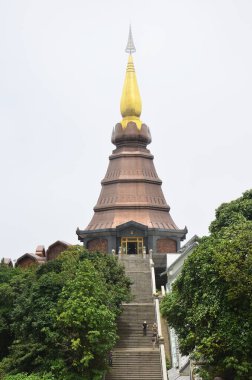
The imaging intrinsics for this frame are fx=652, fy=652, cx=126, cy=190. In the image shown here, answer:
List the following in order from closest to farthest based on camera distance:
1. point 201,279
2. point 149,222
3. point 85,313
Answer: point 201,279 < point 85,313 < point 149,222

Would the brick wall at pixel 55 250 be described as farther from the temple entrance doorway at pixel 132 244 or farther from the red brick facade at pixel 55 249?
the temple entrance doorway at pixel 132 244

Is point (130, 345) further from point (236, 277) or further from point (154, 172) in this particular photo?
point (154, 172)

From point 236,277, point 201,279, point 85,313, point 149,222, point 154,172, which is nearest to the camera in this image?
point 236,277

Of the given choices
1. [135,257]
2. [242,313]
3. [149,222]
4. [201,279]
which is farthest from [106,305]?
[149,222]

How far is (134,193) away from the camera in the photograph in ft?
167

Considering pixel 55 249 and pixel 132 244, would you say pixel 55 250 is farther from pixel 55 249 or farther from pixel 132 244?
pixel 132 244

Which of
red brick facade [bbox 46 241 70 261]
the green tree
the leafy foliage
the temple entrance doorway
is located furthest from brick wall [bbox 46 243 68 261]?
the green tree

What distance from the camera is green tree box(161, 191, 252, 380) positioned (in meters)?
20.0

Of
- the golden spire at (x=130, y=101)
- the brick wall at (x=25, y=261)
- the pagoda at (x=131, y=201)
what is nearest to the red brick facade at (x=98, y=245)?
the pagoda at (x=131, y=201)

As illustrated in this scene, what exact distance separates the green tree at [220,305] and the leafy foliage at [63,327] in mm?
3143

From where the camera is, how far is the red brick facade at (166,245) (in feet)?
157

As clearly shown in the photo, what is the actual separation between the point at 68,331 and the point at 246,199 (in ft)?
32.8

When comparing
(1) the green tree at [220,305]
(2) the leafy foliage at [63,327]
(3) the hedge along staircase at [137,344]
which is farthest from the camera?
(3) the hedge along staircase at [137,344]

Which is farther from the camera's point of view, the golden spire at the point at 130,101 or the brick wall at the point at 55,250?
the golden spire at the point at 130,101
